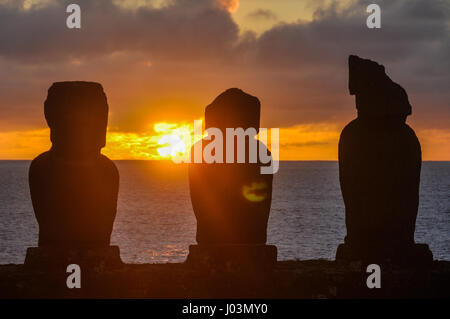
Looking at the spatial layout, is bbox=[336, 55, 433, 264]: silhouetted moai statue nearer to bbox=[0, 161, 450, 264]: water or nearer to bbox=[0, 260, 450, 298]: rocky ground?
bbox=[0, 260, 450, 298]: rocky ground

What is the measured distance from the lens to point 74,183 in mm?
15367

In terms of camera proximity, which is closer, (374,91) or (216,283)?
(216,283)

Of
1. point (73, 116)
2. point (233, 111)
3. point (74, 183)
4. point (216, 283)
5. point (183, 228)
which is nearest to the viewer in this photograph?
point (216, 283)

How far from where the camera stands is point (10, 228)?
63344 millimetres

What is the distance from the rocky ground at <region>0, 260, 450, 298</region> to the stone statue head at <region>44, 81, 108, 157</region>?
2310 mm

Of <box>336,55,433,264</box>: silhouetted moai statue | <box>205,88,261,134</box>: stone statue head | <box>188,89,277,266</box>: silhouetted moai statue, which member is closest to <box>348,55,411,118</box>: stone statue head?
<box>336,55,433,264</box>: silhouetted moai statue

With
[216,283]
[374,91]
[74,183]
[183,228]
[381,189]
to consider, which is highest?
[183,228]

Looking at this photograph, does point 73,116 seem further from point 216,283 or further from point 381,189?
point 381,189

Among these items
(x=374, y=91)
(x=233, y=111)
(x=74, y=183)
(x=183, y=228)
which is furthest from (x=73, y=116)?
(x=183, y=228)

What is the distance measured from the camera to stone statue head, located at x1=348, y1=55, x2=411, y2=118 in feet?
54.0

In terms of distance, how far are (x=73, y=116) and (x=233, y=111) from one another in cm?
300

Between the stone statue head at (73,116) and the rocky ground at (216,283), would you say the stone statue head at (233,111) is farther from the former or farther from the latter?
the rocky ground at (216,283)

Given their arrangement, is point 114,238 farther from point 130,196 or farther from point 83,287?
point 130,196

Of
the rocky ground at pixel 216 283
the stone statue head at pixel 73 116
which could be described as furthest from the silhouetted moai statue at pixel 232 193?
the stone statue head at pixel 73 116
